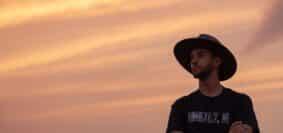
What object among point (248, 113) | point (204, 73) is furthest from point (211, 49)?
point (248, 113)

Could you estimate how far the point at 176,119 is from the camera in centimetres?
1430

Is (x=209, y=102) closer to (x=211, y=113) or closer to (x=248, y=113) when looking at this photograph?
(x=211, y=113)

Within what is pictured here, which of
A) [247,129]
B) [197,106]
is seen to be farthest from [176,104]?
[247,129]

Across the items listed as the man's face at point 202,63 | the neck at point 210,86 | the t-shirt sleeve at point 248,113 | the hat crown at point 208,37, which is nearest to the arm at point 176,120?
the neck at point 210,86

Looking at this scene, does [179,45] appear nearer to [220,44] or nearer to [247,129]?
[220,44]

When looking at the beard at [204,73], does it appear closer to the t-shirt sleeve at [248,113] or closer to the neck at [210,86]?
the neck at [210,86]

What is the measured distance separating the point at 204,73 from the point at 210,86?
0.24 metres

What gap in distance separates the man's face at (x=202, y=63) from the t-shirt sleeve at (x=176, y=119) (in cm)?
59

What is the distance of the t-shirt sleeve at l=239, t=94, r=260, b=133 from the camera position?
46.2 ft

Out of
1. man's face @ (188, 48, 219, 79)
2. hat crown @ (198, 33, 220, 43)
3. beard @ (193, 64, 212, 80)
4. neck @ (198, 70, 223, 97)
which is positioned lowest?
neck @ (198, 70, 223, 97)

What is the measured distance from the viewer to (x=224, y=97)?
14.3m

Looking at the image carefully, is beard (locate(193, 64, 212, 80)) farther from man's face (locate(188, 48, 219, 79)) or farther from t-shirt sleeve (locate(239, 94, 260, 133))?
t-shirt sleeve (locate(239, 94, 260, 133))

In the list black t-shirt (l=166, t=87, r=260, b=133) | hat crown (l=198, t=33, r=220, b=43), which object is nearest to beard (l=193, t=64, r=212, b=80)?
black t-shirt (l=166, t=87, r=260, b=133)

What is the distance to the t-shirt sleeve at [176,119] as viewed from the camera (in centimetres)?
1426
